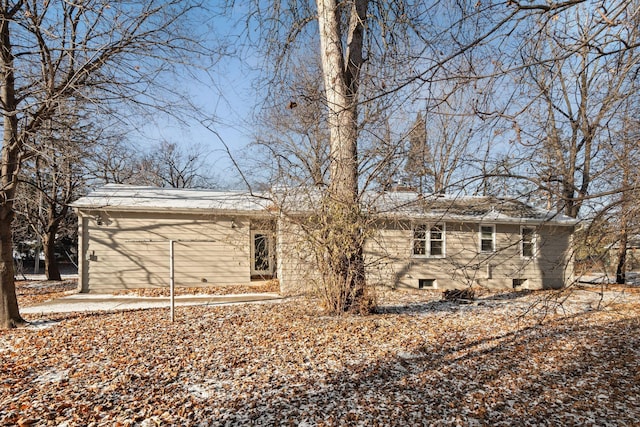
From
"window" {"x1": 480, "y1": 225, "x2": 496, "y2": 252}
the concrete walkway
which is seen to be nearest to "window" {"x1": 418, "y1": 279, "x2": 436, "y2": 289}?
"window" {"x1": 480, "y1": 225, "x2": 496, "y2": 252}

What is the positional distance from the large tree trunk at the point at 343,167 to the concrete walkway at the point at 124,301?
9.12 feet

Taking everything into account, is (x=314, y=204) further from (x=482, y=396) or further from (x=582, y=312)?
(x=582, y=312)

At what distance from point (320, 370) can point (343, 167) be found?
3.68 meters

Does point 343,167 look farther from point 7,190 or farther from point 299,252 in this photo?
point 7,190

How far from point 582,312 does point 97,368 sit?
964 cm

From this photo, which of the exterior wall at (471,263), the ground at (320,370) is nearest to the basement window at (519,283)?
the exterior wall at (471,263)

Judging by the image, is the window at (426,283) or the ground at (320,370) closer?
the ground at (320,370)

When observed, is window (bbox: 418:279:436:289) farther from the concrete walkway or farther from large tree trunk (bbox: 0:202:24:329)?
large tree trunk (bbox: 0:202:24:329)

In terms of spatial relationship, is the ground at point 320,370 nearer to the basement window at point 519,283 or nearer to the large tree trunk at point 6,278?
the large tree trunk at point 6,278

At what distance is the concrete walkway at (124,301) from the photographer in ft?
25.3

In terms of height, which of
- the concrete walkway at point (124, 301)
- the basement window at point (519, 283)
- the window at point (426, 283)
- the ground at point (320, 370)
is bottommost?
the basement window at point (519, 283)

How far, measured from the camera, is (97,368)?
13.7 feet

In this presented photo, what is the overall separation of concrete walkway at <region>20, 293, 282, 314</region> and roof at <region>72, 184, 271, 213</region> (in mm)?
2615

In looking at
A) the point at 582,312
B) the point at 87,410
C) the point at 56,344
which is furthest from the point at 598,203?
the point at 56,344
